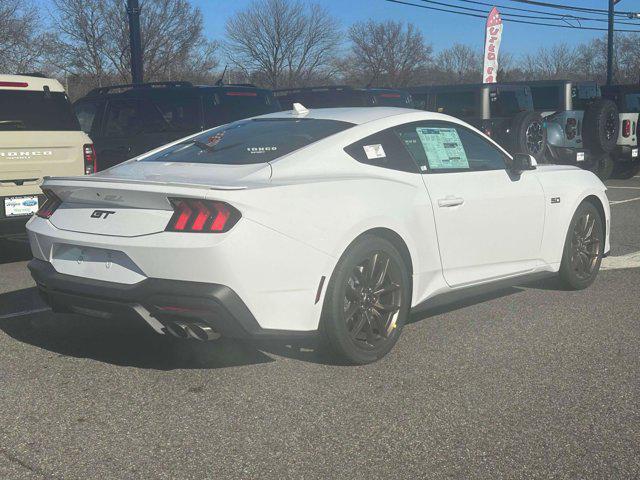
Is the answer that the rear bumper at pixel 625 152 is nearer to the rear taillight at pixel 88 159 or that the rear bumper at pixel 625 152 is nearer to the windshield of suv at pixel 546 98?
A: the windshield of suv at pixel 546 98

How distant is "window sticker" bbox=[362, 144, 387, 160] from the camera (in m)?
4.77

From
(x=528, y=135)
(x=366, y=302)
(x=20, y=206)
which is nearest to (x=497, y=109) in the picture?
(x=528, y=135)

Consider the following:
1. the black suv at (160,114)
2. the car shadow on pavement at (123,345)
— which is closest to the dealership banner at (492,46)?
the black suv at (160,114)

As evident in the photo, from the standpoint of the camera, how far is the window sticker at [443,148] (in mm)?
5176

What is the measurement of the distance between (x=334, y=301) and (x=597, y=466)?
158 centimetres

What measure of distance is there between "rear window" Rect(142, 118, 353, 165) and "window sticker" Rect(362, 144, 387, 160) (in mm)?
213

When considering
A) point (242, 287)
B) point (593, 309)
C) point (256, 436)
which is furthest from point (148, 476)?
point (593, 309)

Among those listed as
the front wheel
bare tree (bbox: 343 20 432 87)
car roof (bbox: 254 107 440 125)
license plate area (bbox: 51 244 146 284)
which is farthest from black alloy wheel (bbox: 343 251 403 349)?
bare tree (bbox: 343 20 432 87)

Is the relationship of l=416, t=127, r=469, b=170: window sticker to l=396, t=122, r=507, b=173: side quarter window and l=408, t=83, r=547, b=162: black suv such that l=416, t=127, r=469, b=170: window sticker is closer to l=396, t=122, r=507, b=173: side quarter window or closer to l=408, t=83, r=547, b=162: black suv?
l=396, t=122, r=507, b=173: side quarter window

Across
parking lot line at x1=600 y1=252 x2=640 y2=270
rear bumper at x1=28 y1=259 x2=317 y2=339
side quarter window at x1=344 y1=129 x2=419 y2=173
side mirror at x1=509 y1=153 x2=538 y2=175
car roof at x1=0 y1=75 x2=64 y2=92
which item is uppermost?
car roof at x1=0 y1=75 x2=64 y2=92

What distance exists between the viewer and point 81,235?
4270 millimetres

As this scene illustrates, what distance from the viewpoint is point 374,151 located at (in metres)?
4.82

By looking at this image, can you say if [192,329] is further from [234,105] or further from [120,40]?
[120,40]

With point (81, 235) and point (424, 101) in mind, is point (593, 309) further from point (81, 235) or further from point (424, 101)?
point (424, 101)
